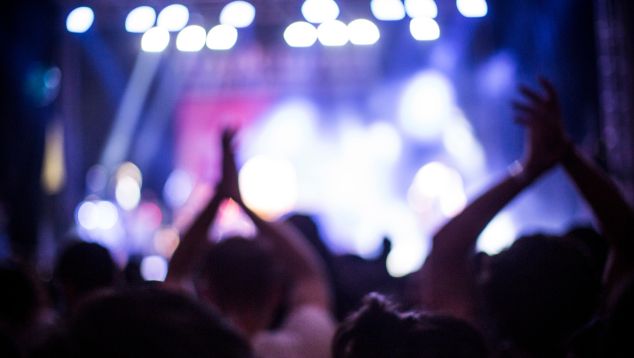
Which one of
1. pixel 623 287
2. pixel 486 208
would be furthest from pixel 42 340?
pixel 486 208

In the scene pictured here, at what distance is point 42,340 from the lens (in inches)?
47.5

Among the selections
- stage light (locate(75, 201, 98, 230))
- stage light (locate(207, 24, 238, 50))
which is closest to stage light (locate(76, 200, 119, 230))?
stage light (locate(75, 201, 98, 230))

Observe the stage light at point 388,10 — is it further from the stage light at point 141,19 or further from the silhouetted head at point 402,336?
the silhouetted head at point 402,336

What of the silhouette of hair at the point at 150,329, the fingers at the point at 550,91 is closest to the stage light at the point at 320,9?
the fingers at the point at 550,91

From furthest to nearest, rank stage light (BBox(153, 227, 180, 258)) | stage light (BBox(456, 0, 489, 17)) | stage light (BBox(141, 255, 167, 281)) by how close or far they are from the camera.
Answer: stage light (BBox(153, 227, 180, 258))
stage light (BBox(141, 255, 167, 281))
stage light (BBox(456, 0, 489, 17))

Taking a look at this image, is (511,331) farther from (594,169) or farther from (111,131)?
(111,131)

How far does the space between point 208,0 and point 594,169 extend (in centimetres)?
451

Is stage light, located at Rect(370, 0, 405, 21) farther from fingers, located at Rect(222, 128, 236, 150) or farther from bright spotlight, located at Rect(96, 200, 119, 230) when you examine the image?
bright spotlight, located at Rect(96, 200, 119, 230)

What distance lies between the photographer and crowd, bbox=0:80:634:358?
3.13ft

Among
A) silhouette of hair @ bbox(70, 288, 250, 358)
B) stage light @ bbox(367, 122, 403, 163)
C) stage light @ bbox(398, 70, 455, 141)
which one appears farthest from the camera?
stage light @ bbox(367, 122, 403, 163)

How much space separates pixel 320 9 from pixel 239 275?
3.79 m

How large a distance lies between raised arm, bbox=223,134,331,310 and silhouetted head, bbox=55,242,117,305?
59cm

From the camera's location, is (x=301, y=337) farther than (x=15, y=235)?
No

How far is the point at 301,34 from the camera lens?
6180 millimetres
